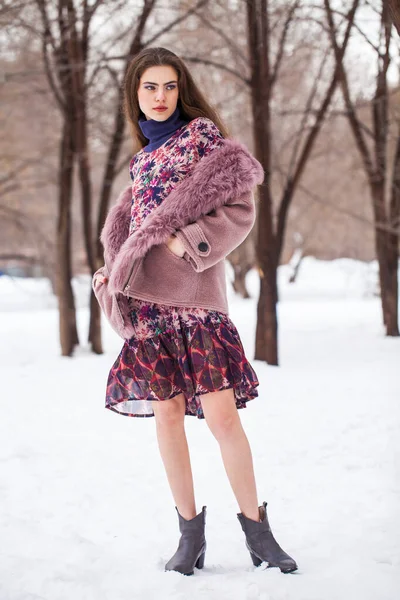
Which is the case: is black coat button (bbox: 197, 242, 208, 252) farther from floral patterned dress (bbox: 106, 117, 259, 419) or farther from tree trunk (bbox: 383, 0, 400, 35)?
tree trunk (bbox: 383, 0, 400, 35)

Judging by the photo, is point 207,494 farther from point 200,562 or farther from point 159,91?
point 159,91

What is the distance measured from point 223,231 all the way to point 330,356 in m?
5.28

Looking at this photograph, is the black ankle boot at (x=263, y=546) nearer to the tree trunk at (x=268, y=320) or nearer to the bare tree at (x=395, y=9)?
the bare tree at (x=395, y=9)

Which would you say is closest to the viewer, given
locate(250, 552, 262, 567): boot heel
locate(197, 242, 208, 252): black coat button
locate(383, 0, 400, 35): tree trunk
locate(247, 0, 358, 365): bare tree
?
locate(197, 242, 208, 252): black coat button

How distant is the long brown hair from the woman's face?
2 centimetres

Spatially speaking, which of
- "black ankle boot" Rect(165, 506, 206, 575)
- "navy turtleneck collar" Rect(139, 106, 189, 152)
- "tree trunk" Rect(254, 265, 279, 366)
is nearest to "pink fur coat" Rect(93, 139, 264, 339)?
"navy turtleneck collar" Rect(139, 106, 189, 152)

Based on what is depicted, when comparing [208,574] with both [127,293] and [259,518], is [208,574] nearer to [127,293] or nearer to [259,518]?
[259,518]

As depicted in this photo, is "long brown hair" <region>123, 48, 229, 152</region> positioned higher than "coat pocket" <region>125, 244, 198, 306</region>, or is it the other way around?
"long brown hair" <region>123, 48, 229, 152</region>

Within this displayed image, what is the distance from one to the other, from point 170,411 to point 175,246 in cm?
56

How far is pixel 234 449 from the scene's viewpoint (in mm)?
2107

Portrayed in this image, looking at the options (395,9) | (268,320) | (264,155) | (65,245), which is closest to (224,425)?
(395,9)

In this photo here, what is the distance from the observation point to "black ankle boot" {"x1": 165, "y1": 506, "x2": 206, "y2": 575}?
2111mm

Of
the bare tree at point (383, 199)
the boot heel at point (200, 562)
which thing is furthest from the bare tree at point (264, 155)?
the boot heel at point (200, 562)

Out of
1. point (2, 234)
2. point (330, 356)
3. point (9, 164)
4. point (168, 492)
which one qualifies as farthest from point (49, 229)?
point (168, 492)
